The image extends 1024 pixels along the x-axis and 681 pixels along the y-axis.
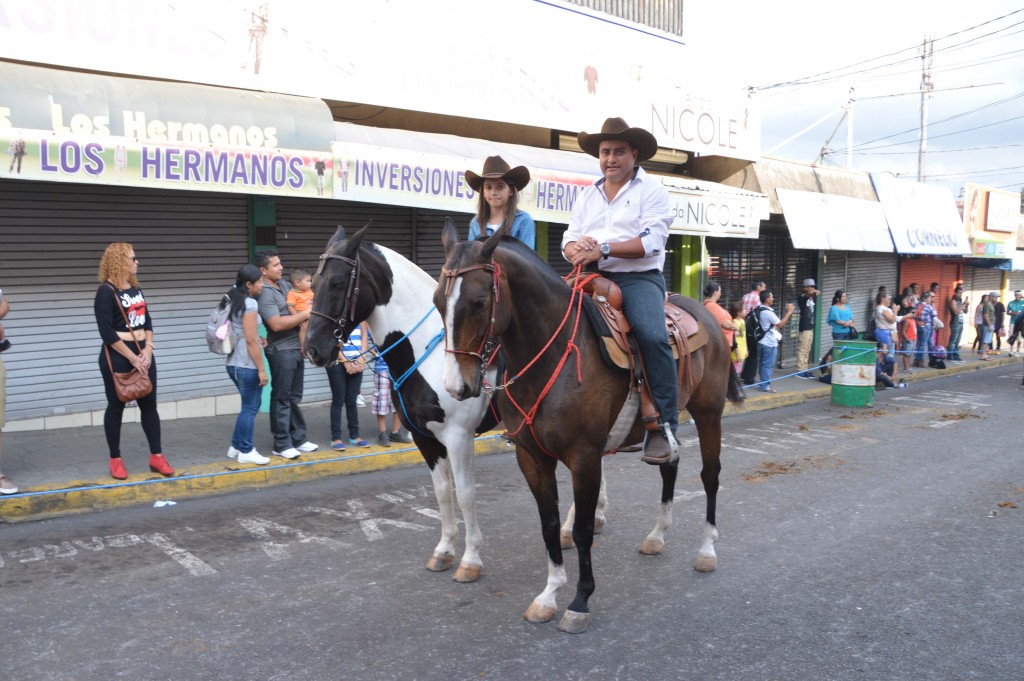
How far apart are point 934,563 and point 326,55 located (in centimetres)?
→ 943

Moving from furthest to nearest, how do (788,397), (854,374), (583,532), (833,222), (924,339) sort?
(924,339)
(833,222)
(788,397)
(854,374)
(583,532)

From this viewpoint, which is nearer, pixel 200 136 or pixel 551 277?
pixel 551 277

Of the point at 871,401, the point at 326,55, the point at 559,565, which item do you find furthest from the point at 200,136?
the point at 871,401

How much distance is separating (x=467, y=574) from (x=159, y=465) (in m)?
3.80

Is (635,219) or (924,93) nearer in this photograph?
(635,219)

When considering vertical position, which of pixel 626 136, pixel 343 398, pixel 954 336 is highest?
pixel 626 136

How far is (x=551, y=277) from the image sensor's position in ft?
14.3

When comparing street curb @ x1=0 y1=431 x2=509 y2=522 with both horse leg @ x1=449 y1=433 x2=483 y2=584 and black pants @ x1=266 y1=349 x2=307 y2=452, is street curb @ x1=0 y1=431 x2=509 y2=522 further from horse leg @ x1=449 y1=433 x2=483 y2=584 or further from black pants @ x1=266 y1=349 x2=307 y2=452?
horse leg @ x1=449 y1=433 x2=483 y2=584

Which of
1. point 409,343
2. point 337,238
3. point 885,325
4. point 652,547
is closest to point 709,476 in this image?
point 652,547

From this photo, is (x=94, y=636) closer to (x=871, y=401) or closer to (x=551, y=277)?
(x=551, y=277)

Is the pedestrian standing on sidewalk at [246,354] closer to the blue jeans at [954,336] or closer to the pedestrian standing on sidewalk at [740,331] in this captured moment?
the pedestrian standing on sidewalk at [740,331]

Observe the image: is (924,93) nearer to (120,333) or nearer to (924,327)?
(924,327)

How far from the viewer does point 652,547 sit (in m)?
5.56

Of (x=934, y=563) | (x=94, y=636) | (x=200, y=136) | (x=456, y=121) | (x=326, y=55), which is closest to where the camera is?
(x=94, y=636)
